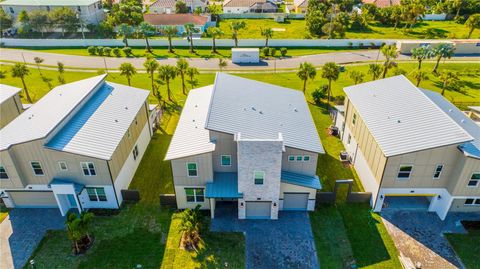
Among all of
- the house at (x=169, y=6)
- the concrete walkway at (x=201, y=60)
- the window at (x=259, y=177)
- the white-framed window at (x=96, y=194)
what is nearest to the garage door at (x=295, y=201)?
the window at (x=259, y=177)

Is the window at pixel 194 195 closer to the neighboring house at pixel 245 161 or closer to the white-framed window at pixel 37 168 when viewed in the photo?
the neighboring house at pixel 245 161

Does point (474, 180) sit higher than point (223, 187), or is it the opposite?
point (474, 180)

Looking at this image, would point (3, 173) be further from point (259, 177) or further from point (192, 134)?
point (259, 177)

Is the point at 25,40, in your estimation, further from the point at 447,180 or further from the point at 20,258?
the point at 447,180

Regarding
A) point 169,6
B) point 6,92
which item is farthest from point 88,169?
point 169,6

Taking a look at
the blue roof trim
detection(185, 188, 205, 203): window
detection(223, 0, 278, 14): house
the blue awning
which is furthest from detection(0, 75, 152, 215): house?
detection(223, 0, 278, 14): house

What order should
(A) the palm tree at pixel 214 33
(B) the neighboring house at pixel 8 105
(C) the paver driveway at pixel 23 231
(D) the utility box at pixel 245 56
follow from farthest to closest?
1. (A) the palm tree at pixel 214 33
2. (D) the utility box at pixel 245 56
3. (B) the neighboring house at pixel 8 105
4. (C) the paver driveway at pixel 23 231
